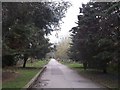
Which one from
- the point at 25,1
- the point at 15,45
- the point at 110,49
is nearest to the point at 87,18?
the point at 110,49

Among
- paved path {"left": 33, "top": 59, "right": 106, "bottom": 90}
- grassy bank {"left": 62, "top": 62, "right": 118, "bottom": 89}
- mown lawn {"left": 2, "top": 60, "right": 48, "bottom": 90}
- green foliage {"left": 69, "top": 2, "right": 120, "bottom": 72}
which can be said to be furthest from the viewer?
green foliage {"left": 69, "top": 2, "right": 120, "bottom": 72}

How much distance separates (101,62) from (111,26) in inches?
272

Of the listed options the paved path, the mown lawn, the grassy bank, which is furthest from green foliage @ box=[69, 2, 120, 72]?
the mown lawn

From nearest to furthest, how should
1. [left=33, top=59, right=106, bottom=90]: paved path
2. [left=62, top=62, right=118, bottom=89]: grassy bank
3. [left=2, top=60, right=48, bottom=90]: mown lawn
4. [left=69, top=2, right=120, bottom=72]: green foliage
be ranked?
[left=2, top=60, right=48, bottom=90]: mown lawn
[left=33, top=59, right=106, bottom=90]: paved path
[left=62, top=62, right=118, bottom=89]: grassy bank
[left=69, top=2, right=120, bottom=72]: green foliage

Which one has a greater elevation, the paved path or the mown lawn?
the mown lawn

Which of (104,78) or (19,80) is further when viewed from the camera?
(104,78)

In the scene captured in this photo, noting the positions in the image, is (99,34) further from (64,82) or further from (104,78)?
(64,82)

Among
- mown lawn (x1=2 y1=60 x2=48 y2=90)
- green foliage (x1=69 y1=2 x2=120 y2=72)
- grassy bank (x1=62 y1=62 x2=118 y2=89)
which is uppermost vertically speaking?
green foliage (x1=69 y1=2 x2=120 y2=72)

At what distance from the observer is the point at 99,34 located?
25688 millimetres

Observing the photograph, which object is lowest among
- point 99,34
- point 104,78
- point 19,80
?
point 104,78

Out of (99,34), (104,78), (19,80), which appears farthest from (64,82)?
(99,34)

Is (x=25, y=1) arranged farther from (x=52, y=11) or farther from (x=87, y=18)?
(x=87, y=18)

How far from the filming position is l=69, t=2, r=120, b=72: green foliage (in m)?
21.9

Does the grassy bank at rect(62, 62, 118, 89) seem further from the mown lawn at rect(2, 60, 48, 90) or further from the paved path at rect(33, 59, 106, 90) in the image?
the mown lawn at rect(2, 60, 48, 90)
